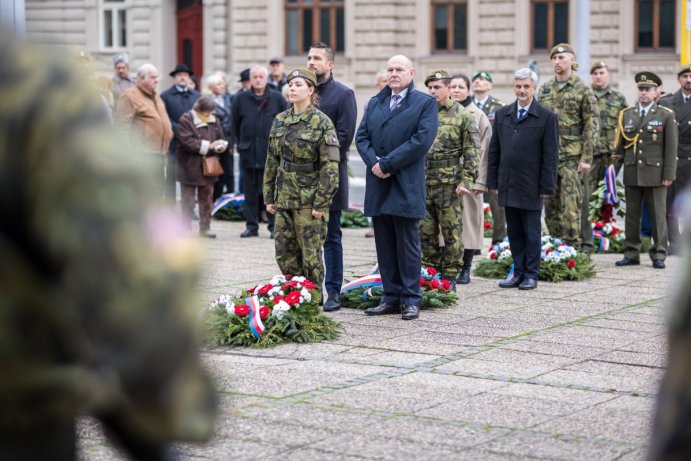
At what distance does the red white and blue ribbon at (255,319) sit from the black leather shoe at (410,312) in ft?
4.35

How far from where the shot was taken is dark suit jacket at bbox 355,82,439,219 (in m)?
9.65

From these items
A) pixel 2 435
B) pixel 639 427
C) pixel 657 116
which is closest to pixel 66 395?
pixel 2 435

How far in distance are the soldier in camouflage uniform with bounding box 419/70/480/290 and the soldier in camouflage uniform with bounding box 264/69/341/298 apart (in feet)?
5.24

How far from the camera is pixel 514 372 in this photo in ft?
24.9

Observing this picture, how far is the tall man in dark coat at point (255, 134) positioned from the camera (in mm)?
15797

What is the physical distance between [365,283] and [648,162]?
414cm

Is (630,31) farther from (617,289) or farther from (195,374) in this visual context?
(195,374)

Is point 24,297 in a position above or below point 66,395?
above

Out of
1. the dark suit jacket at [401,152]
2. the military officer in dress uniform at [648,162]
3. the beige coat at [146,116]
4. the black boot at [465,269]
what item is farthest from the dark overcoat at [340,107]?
the beige coat at [146,116]

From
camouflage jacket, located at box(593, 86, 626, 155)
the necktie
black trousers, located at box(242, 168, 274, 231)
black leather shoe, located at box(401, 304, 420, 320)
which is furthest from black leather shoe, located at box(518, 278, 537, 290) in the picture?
black trousers, located at box(242, 168, 274, 231)

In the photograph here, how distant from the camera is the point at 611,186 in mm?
14477

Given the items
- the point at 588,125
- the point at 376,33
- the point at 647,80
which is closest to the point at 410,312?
the point at 588,125

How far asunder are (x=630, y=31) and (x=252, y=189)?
1941cm

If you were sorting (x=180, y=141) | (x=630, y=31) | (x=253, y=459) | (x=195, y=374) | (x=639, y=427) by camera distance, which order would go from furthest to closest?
(x=630, y=31)
(x=180, y=141)
(x=639, y=427)
(x=253, y=459)
(x=195, y=374)
